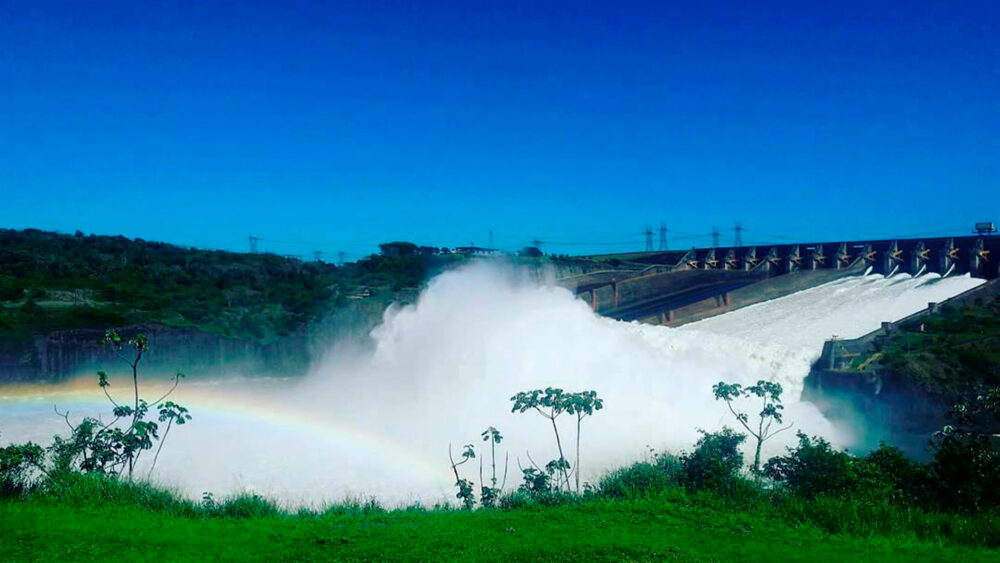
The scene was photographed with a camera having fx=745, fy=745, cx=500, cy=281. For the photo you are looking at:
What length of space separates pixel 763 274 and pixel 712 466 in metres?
34.8

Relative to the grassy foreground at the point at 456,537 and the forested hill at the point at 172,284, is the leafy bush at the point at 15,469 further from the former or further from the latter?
the forested hill at the point at 172,284

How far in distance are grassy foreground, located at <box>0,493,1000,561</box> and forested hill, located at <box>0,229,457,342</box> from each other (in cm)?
3035

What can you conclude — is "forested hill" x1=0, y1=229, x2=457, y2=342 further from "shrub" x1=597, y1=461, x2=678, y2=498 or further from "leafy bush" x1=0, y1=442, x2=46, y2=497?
"shrub" x1=597, y1=461, x2=678, y2=498

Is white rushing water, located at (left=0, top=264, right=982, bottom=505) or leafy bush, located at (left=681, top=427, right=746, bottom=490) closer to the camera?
leafy bush, located at (left=681, top=427, right=746, bottom=490)

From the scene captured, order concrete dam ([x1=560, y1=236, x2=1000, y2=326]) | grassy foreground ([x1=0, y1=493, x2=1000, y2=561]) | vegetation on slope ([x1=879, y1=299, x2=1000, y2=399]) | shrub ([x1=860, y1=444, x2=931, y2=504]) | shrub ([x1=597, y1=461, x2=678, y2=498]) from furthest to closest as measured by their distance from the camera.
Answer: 1. concrete dam ([x1=560, y1=236, x2=1000, y2=326])
2. vegetation on slope ([x1=879, y1=299, x2=1000, y2=399])
3. shrub ([x1=597, y1=461, x2=678, y2=498])
4. shrub ([x1=860, y1=444, x2=931, y2=504])
5. grassy foreground ([x1=0, y1=493, x2=1000, y2=561])

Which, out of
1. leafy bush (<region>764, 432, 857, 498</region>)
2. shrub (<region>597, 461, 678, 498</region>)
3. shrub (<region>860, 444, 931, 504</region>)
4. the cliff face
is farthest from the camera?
the cliff face

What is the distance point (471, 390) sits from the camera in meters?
27.1

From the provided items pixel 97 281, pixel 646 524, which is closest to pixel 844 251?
pixel 646 524

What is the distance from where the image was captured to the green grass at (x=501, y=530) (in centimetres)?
768

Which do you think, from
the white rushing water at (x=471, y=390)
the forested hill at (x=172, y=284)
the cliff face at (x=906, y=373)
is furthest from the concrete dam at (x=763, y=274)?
the forested hill at (x=172, y=284)

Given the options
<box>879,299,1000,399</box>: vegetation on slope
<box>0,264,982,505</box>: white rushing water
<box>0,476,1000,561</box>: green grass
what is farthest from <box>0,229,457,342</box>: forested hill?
<box>0,476,1000,561</box>: green grass

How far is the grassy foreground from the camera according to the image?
301 inches

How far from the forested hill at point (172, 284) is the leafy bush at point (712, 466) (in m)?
32.5

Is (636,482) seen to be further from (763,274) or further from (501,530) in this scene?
(763,274)
